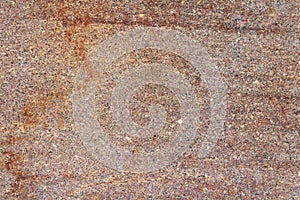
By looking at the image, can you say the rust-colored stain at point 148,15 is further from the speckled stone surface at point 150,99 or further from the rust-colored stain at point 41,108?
the rust-colored stain at point 41,108

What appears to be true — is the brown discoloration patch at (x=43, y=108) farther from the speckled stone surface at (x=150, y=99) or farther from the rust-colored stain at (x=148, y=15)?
the rust-colored stain at (x=148, y=15)

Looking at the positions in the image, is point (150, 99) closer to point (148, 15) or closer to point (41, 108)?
point (148, 15)

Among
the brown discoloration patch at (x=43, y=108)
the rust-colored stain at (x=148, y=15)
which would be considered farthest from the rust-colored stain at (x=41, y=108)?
the rust-colored stain at (x=148, y=15)

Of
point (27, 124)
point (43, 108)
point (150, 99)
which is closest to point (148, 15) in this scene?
point (150, 99)

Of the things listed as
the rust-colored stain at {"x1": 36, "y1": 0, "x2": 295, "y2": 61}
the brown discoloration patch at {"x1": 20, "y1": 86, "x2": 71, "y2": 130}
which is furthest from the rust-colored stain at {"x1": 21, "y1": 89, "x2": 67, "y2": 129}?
the rust-colored stain at {"x1": 36, "y1": 0, "x2": 295, "y2": 61}

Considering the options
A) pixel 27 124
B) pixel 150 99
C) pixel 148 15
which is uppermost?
pixel 148 15

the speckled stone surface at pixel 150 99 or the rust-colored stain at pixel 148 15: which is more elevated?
the rust-colored stain at pixel 148 15

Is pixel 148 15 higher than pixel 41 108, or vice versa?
pixel 148 15

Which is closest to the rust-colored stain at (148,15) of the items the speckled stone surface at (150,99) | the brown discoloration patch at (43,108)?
the speckled stone surface at (150,99)

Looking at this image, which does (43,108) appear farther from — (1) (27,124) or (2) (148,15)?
(2) (148,15)
